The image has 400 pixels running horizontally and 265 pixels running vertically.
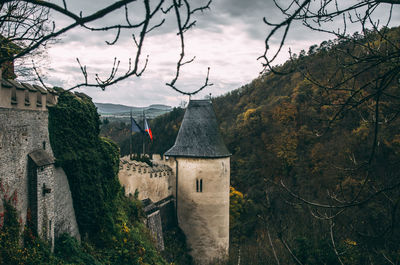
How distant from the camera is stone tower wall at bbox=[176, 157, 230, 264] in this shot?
1753 centimetres

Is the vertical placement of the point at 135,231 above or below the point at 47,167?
below

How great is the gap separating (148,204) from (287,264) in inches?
277

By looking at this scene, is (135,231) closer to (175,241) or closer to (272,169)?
(175,241)

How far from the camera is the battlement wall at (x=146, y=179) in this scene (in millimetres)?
15000

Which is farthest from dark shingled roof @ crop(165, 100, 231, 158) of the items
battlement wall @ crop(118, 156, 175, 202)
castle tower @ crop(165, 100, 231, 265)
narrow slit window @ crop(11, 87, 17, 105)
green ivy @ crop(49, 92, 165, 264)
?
narrow slit window @ crop(11, 87, 17, 105)

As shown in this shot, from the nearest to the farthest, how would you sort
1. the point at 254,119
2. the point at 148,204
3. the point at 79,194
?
1. the point at 79,194
2. the point at 148,204
3. the point at 254,119

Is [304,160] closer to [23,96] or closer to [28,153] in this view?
[28,153]

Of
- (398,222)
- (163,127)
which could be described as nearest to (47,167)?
(398,222)

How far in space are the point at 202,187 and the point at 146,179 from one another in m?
3.30

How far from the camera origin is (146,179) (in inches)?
644

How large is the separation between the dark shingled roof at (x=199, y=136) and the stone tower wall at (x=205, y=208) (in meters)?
0.41

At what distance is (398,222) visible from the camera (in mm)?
16094

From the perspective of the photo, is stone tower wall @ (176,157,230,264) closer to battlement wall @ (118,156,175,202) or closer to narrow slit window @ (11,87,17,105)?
battlement wall @ (118,156,175,202)

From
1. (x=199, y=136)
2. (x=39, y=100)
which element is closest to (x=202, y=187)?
(x=199, y=136)
